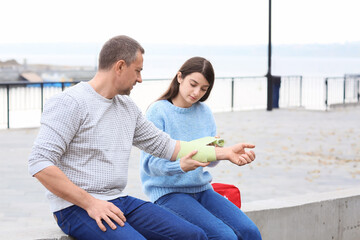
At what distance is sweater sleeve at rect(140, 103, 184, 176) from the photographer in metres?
3.80

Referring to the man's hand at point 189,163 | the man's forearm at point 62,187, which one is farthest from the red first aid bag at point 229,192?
the man's forearm at point 62,187

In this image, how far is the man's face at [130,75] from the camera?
10.7ft

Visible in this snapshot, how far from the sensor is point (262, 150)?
11805mm

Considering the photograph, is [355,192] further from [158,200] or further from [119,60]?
[119,60]

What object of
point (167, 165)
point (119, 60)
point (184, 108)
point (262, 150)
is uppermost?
point (119, 60)

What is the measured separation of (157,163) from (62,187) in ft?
3.10

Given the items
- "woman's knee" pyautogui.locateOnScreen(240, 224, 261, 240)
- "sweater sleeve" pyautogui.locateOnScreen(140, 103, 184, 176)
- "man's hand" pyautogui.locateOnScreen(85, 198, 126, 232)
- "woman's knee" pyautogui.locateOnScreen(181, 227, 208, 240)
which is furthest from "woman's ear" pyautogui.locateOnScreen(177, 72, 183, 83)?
"man's hand" pyautogui.locateOnScreen(85, 198, 126, 232)

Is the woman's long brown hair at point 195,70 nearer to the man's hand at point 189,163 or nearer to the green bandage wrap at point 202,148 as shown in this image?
the green bandage wrap at point 202,148

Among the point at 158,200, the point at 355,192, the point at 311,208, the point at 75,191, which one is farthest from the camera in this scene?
the point at 355,192

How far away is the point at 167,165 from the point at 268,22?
55.7 feet

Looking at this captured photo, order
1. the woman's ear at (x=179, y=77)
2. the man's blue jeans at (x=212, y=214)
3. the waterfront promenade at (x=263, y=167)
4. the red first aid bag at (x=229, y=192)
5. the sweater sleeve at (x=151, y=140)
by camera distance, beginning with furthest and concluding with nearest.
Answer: the waterfront promenade at (x=263, y=167)
the red first aid bag at (x=229, y=192)
the woman's ear at (x=179, y=77)
the man's blue jeans at (x=212, y=214)
the sweater sleeve at (x=151, y=140)

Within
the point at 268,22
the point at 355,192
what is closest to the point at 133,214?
the point at 355,192

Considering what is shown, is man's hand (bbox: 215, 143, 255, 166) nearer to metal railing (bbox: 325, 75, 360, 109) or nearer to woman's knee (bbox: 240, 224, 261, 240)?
woman's knee (bbox: 240, 224, 261, 240)

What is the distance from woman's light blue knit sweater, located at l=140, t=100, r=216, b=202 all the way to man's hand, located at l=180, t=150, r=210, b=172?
0.09m
